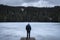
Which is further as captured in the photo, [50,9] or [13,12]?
[13,12]

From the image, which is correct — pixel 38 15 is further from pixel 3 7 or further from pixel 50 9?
pixel 3 7

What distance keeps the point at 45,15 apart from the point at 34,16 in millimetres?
3720

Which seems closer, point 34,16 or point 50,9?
point 50,9

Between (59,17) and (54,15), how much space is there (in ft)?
7.82

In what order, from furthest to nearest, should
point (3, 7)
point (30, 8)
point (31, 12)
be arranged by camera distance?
1. point (31, 12)
2. point (30, 8)
3. point (3, 7)

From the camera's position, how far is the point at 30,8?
42.8 m

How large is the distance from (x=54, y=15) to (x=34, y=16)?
585 centimetres

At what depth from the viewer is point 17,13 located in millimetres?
46844

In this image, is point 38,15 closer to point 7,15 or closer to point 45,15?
point 45,15

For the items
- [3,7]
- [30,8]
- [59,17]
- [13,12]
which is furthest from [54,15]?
[3,7]

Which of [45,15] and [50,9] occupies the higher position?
[50,9]

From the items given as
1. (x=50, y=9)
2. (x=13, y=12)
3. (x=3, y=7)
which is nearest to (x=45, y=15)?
(x=50, y=9)

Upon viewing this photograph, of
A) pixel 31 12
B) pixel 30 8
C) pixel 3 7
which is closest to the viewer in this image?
pixel 3 7

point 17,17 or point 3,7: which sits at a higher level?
point 3,7
